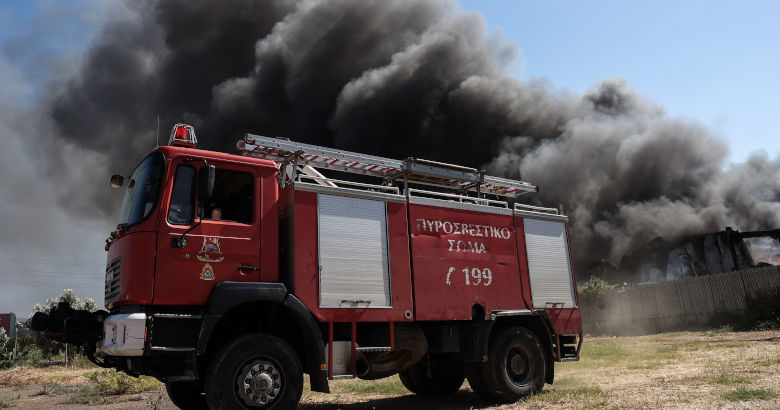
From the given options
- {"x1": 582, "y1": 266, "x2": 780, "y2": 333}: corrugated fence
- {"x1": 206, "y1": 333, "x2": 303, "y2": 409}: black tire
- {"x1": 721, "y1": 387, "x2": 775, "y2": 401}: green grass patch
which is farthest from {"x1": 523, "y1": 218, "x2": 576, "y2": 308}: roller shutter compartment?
{"x1": 582, "y1": 266, "x2": 780, "y2": 333}: corrugated fence

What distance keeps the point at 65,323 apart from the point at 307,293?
8.43 feet

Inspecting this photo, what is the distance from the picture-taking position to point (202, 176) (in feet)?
18.6

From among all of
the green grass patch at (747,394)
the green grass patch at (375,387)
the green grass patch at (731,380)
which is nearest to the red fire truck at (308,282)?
the green grass patch at (375,387)

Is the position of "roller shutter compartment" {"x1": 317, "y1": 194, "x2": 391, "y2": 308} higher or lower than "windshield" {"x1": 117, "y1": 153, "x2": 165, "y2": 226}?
lower

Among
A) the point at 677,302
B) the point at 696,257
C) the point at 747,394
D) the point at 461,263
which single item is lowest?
the point at 747,394

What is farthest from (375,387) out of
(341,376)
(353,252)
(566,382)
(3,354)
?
(3,354)

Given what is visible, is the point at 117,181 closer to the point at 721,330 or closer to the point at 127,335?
the point at 127,335

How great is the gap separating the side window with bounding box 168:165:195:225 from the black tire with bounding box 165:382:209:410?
221 cm

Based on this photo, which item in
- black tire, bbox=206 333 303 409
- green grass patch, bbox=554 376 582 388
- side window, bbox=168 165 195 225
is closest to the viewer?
black tire, bbox=206 333 303 409

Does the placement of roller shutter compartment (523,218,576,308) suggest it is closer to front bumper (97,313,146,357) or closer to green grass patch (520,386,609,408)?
green grass patch (520,386,609,408)

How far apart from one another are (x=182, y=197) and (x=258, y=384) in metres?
2.17

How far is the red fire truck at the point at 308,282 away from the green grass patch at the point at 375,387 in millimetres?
1148

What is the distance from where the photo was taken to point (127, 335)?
16.9ft

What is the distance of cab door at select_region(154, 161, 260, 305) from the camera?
18.2 ft
